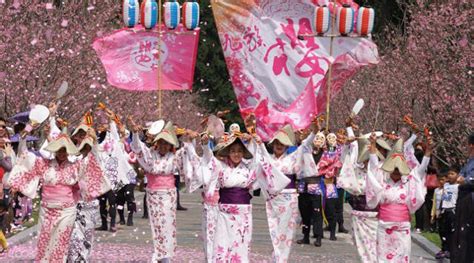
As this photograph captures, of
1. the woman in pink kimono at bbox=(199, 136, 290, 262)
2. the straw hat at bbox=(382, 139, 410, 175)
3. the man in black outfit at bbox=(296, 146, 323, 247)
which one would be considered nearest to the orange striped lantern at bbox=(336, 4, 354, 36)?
the straw hat at bbox=(382, 139, 410, 175)

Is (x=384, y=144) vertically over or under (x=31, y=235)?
over

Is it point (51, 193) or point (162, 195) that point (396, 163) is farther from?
point (51, 193)

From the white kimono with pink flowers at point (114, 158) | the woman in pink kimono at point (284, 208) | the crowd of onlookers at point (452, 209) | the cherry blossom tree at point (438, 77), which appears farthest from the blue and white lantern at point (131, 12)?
the cherry blossom tree at point (438, 77)

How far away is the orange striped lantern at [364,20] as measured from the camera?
16297 mm

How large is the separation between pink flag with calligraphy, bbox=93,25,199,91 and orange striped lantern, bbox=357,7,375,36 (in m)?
2.29

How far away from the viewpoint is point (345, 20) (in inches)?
641

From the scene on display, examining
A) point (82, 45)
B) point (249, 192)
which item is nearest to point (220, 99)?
point (82, 45)

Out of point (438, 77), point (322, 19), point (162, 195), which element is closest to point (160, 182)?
point (162, 195)

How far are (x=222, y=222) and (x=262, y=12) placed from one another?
519 centimetres

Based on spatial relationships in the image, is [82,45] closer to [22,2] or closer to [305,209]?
[22,2]

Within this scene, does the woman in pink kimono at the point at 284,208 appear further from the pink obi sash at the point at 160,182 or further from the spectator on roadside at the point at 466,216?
the spectator on roadside at the point at 466,216

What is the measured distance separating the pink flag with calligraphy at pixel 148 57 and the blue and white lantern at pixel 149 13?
32 centimetres

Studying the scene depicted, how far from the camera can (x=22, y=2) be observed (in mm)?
23156

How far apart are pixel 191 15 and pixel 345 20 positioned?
6.96ft
